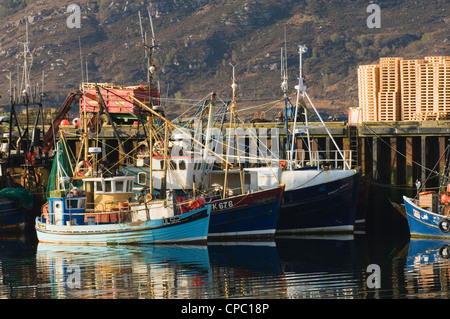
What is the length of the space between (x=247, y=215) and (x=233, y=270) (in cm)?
881

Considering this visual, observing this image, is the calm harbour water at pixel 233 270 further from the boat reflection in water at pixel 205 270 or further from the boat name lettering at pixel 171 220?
the boat name lettering at pixel 171 220

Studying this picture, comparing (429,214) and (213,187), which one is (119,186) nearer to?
(213,187)

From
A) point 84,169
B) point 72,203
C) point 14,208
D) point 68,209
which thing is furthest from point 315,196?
point 14,208

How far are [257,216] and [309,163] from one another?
8746mm

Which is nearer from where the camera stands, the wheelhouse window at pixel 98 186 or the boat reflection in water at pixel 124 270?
the boat reflection in water at pixel 124 270

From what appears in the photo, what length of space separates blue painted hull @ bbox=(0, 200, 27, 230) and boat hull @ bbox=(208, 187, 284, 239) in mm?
12417

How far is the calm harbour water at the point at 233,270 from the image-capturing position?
31.6m

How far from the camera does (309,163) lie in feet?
174

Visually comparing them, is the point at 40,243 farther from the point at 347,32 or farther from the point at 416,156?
the point at 347,32

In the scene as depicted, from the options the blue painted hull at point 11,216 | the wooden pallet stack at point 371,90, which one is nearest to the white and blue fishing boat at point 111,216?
the blue painted hull at point 11,216

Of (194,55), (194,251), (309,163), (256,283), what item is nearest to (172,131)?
(309,163)

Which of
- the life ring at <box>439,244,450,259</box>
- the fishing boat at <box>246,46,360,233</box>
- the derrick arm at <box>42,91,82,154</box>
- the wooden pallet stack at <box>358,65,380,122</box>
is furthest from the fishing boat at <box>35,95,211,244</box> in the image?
the wooden pallet stack at <box>358,65,380,122</box>

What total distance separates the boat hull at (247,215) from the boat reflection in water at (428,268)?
6.18 m
